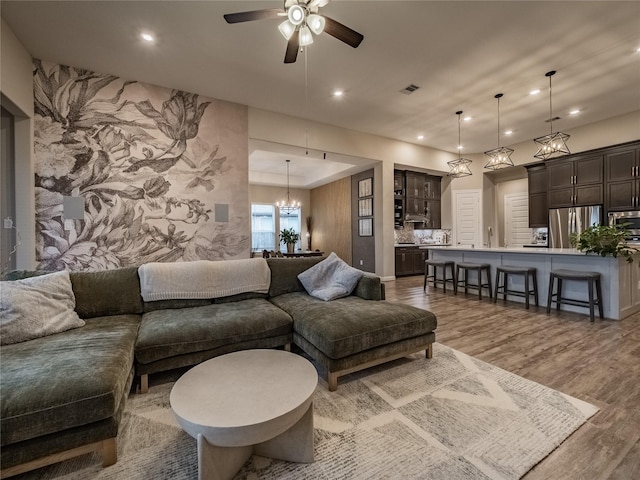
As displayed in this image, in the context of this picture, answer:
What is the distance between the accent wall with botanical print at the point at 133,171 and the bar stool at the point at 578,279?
469 centimetres

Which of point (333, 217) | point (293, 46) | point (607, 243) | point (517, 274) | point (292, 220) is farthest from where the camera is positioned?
point (292, 220)

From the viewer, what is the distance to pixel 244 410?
1210 millimetres

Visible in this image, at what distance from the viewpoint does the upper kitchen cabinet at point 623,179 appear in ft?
17.2

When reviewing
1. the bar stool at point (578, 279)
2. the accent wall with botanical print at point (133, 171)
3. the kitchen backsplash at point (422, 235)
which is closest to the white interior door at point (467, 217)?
the kitchen backsplash at point (422, 235)

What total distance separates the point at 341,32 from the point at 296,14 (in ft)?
1.34

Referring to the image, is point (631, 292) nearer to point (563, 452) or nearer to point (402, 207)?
point (563, 452)

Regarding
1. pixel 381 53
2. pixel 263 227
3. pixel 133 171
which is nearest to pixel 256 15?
pixel 381 53

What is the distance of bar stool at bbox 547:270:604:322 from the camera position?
3535mm

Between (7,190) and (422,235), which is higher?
(7,190)

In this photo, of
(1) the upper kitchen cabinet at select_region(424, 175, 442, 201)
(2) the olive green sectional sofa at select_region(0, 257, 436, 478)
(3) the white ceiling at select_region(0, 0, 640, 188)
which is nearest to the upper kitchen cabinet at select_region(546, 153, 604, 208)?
(3) the white ceiling at select_region(0, 0, 640, 188)

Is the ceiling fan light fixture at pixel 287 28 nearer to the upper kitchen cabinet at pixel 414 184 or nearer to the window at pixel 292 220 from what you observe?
the upper kitchen cabinet at pixel 414 184

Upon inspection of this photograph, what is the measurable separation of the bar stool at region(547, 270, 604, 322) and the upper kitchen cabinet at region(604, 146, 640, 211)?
2.99 meters

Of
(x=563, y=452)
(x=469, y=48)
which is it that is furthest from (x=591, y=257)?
(x=563, y=452)

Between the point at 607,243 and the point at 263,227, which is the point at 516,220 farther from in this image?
the point at 263,227
